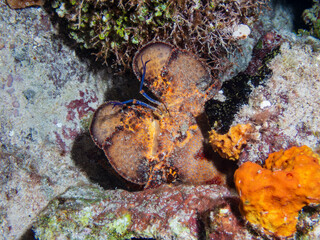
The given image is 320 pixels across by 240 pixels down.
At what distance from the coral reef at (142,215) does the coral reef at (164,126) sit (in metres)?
0.43

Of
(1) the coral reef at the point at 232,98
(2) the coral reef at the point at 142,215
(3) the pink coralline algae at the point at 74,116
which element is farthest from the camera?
(3) the pink coralline algae at the point at 74,116

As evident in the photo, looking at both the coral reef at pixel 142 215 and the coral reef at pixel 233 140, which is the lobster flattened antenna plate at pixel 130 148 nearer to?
the coral reef at pixel 142 215

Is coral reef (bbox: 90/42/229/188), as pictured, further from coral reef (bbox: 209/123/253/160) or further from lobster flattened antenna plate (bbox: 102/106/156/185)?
coral reef (bbox: 209/123/253/160)

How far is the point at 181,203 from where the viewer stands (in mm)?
2529

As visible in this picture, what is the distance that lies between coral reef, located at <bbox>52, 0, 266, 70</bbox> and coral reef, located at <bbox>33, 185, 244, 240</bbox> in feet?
7.23

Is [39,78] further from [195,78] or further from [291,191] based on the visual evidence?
[291,191]

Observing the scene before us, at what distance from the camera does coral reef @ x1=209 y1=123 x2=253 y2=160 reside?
2.49 meters

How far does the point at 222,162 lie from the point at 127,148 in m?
1.39

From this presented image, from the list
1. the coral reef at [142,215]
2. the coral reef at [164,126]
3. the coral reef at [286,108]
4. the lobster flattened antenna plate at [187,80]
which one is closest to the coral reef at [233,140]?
the coral reef at [286,108]

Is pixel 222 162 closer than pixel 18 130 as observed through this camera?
Yes

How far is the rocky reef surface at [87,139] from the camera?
2.47 m

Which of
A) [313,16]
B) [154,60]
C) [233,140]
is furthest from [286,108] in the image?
[313,16]

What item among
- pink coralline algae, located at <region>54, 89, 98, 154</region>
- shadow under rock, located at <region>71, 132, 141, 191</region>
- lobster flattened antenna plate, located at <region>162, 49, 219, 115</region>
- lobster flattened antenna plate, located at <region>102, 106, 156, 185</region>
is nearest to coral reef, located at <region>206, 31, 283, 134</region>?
lobster flattened antenna plate, located at <region>162, 49, 219, 115</region>

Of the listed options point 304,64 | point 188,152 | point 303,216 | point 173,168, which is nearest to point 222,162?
point 188,152
